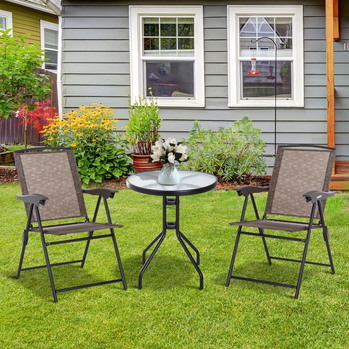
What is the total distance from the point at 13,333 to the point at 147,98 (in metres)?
5.30

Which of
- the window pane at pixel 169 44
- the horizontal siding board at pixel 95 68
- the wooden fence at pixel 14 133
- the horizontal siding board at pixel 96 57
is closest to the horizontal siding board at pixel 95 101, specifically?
the horizontal siding board at pixel 95 68

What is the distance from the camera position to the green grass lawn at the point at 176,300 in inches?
95.0

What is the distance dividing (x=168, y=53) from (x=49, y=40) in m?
6.68

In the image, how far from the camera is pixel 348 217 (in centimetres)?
484

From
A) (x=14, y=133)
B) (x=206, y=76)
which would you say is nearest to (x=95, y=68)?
(x=206, y=76)

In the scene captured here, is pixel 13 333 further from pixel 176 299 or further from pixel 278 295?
pixel 278 295

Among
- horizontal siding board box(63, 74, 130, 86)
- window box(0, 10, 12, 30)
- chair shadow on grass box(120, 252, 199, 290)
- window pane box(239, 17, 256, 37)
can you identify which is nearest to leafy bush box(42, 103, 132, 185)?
horizontal siding board box(63, 74, 130, 86)

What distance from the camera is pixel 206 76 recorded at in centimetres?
731

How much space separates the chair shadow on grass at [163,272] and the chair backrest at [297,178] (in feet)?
2.61

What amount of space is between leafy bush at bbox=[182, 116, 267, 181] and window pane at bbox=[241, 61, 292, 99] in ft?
2.35

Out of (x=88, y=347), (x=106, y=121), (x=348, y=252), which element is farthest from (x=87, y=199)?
(x=88, y=347)

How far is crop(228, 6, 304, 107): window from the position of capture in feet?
23.7

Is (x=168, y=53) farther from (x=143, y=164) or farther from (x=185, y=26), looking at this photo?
(x=143, y=164)

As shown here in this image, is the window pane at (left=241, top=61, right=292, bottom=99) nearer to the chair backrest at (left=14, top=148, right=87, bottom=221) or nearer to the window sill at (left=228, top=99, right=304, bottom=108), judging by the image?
the window sill at (left=228, top=99, right=304, bottom=108)
